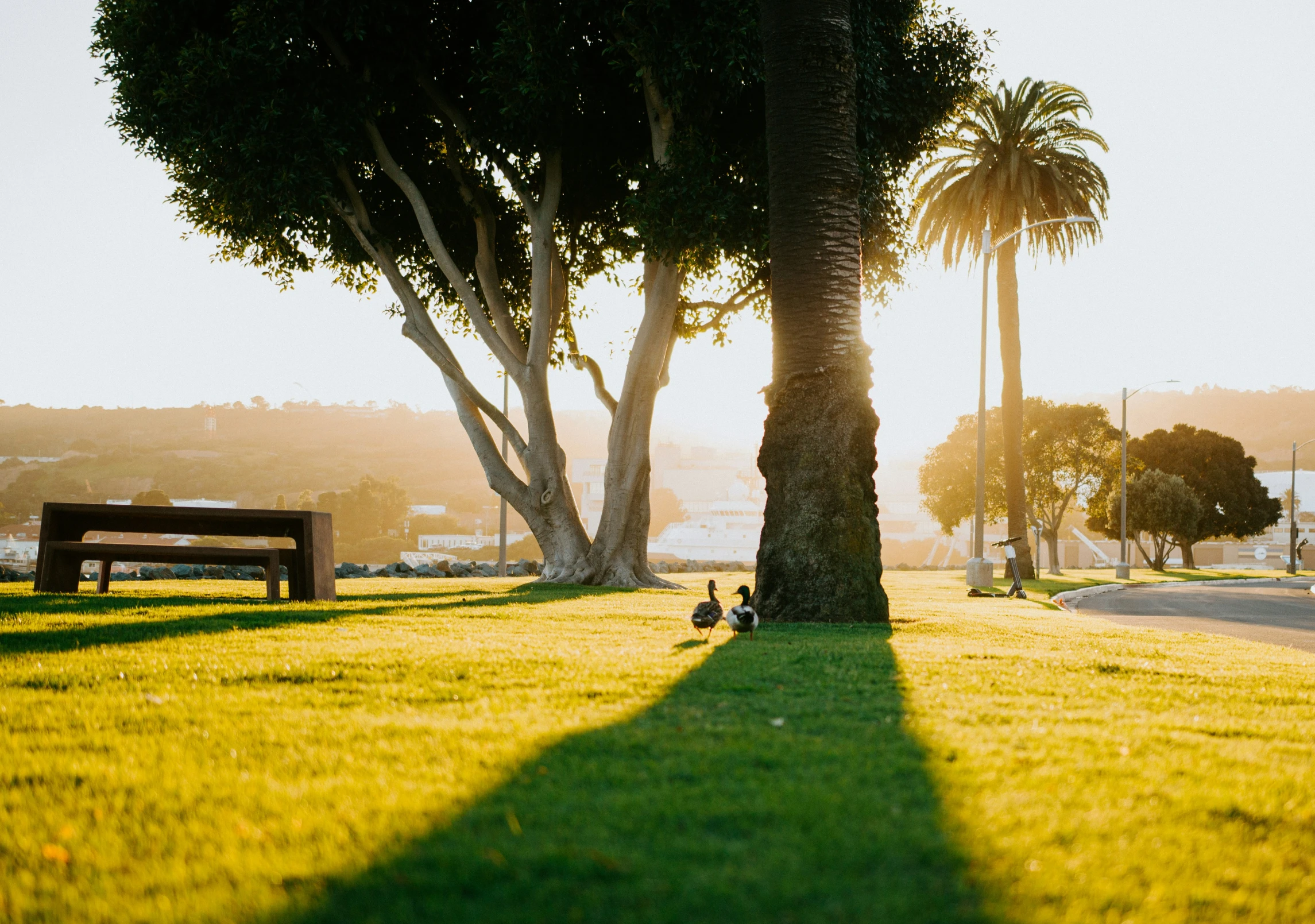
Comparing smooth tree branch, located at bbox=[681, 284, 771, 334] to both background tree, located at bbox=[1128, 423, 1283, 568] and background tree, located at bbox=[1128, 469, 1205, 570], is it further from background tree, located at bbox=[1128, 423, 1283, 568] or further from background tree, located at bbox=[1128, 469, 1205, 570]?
background tree, located at bbox=[1128, 423, 1283, 568]

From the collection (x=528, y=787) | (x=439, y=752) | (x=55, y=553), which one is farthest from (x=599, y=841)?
(x=55, y=553)

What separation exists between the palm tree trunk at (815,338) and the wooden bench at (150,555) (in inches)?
200

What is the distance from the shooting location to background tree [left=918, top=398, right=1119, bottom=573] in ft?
149

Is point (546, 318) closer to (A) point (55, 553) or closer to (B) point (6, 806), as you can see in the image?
(A) point (55, 553)

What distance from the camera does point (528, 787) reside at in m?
3.15

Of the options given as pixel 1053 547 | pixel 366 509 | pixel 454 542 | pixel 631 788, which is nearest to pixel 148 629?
pixel 631 788

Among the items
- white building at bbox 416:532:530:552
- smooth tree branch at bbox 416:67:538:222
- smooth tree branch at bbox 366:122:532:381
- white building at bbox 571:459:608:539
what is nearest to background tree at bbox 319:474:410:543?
white building at bbox 416:532:530:552

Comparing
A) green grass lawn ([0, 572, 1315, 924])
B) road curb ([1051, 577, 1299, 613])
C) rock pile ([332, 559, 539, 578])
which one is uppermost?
green grass lawn ([0, 572, 1315, 924])

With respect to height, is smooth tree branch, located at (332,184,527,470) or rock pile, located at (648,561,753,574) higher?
smooth tree branch, located at (332,184,527,470)

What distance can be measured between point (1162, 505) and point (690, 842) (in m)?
53.1

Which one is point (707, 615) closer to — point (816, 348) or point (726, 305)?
point (816, 348)

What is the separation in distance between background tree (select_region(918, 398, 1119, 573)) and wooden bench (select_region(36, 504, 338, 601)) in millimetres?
38487

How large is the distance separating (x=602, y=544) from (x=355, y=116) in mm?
8157

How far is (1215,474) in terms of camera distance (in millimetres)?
56844
